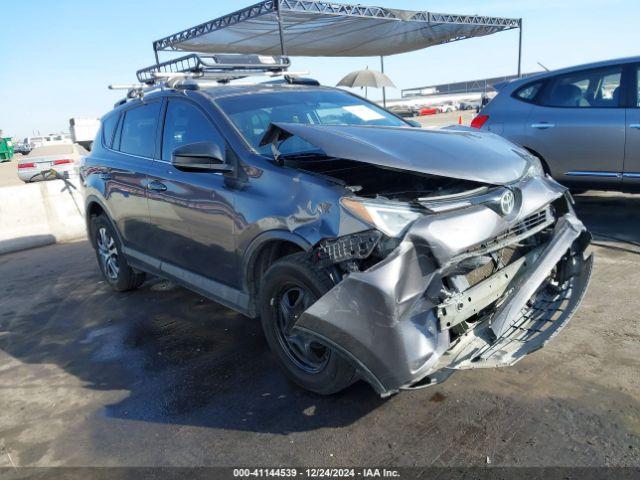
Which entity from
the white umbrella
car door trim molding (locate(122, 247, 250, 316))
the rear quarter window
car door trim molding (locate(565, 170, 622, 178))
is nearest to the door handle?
car door trim molding (locate(122, 247, 250, 316))

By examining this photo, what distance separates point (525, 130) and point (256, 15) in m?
7.38

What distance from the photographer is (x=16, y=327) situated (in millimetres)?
5078

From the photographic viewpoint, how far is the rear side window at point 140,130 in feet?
14.9

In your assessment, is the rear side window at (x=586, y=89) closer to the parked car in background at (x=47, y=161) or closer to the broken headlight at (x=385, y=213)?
the broken headlight at (x=385, y=213)

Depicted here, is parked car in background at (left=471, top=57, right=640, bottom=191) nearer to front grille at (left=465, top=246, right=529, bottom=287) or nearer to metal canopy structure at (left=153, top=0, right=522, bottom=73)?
front grille at (left=465, top=246, right=529, bottom=287)

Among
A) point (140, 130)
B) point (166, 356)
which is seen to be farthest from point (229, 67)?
point (166, 356)

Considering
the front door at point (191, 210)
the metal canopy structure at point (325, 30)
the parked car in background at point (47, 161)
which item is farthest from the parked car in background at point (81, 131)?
the front door at point (191, 210)

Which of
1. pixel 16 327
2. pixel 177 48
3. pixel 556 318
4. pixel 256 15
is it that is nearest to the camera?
pixel 556 318

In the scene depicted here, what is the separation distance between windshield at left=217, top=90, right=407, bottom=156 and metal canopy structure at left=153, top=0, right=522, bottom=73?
284 inches

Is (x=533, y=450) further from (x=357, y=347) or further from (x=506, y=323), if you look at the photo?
(x=357, y=347)

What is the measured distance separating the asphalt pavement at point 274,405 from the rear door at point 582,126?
1778 millimetres

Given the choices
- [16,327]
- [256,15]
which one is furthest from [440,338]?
[256,15]

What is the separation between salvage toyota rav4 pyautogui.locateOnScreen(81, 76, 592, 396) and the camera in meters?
2.53

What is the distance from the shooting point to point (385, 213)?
259cm
